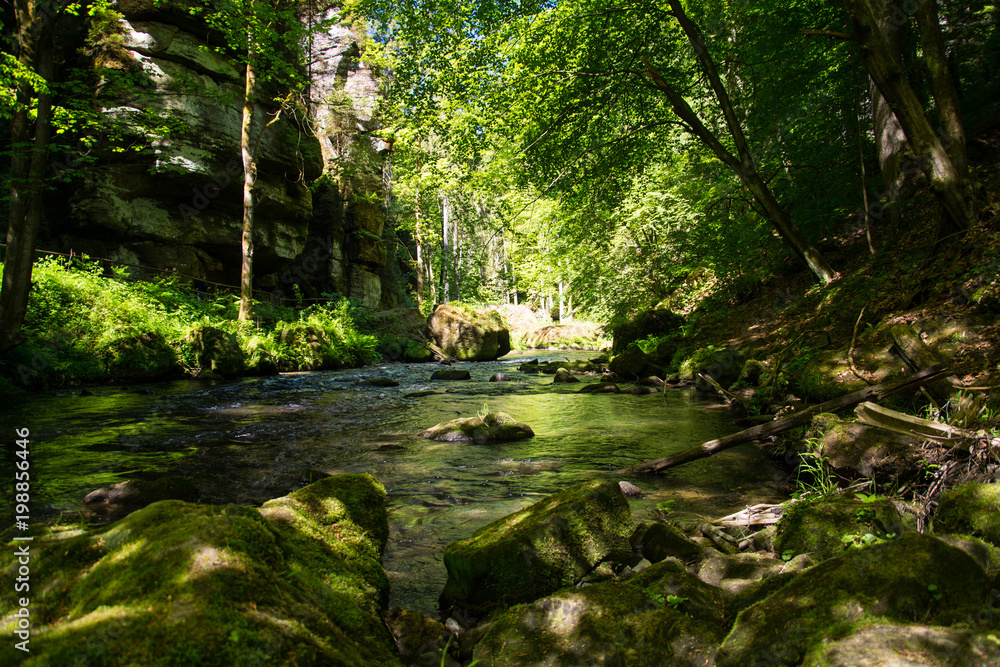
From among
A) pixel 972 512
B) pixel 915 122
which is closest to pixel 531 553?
pixel 972 512

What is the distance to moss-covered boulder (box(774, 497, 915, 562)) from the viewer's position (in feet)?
8.64

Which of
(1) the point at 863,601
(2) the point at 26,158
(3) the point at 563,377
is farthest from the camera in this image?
(3) the point at 563,377

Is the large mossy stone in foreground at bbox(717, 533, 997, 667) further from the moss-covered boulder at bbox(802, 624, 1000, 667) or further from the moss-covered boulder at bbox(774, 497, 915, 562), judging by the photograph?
the moss-covered boulder at bbox(774, 497, 915, 562)

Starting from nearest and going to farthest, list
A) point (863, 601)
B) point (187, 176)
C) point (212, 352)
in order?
point (863, 601)
point (212, 352)
point (187, 176)

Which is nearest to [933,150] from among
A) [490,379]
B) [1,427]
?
[490,379]

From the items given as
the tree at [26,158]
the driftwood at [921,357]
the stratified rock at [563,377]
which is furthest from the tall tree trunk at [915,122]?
the tree at [26,158]

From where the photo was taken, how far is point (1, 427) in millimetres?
6730

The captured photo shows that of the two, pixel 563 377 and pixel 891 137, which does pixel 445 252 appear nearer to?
pixel 563 377

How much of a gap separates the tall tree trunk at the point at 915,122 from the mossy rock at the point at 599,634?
248 inches

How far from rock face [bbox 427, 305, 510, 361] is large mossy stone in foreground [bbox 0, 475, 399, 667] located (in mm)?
20206

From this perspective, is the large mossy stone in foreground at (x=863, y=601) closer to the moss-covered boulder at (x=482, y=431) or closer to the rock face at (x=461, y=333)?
the moss-covered boulder at (x=482, y=431)

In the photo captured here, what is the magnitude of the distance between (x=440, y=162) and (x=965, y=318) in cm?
920

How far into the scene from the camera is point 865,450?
12.8ft

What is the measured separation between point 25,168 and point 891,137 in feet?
49.5
